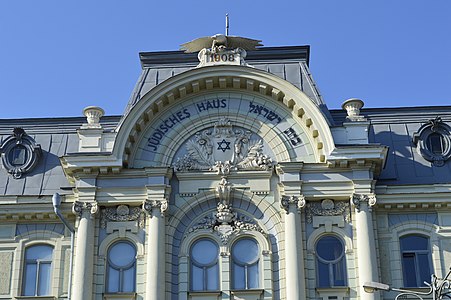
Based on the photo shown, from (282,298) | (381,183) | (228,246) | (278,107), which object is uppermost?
(278,107)

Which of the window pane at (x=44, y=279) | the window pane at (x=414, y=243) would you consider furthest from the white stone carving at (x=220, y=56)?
the window pane at (x=44, y=279)

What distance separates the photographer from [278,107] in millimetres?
35594

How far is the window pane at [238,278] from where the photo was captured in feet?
107

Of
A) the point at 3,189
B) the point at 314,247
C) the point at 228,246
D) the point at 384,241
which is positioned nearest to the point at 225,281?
the point at 228,246

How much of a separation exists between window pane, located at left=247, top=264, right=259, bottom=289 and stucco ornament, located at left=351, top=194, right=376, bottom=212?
14.3 feet

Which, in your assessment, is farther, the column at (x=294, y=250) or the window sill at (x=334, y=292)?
the window sill at (x=334, y=292)

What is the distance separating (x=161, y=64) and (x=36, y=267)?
1027 centimetres

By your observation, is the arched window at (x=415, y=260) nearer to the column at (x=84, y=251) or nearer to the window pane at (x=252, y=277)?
the window pane at (x=252, y=277)

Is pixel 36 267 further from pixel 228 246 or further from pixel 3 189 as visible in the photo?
pixel 228 246

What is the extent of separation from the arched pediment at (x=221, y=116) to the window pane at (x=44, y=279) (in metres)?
5.11

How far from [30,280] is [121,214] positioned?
14.4 feet

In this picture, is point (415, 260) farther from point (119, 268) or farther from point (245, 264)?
point (119, 268)

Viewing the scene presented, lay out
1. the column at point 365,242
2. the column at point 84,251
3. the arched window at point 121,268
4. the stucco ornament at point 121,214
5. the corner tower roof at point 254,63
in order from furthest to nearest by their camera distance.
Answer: the corner tower roof at point 254,63
the stucco ornament at point 121,214
the arched window at point 121,268
the column at point 84,251
the column at point 365,242

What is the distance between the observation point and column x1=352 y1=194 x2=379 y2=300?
32.1m
